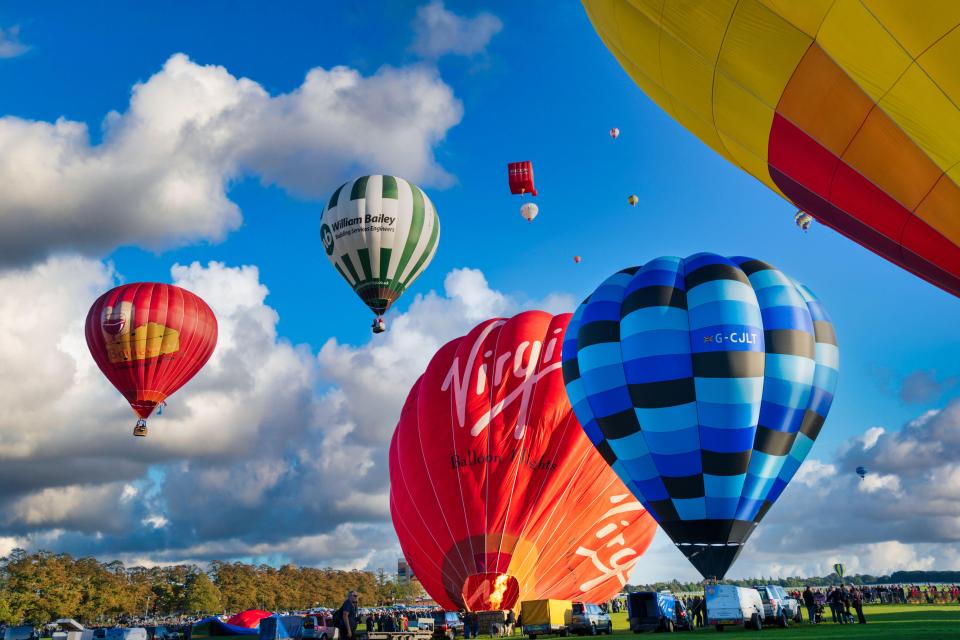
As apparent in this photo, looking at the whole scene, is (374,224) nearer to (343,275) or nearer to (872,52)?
(343,275)

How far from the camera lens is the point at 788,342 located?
17594 millimetres

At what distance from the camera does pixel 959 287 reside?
888 centimetres

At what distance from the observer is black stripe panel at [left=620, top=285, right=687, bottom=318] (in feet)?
59.8

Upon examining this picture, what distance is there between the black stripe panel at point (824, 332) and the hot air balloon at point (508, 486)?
7.18 metres

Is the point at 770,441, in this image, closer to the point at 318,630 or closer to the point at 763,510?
the point at 763,510

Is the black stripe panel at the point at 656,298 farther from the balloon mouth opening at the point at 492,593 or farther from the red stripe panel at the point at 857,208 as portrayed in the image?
the red stripe panel at the point at 857,208

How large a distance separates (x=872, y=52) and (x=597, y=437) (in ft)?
40.9

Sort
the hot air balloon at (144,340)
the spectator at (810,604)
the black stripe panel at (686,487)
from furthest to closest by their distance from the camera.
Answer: the hot air balloon at (144,340)
the spectator at (810,604)
the black stripe panel at (686,487)

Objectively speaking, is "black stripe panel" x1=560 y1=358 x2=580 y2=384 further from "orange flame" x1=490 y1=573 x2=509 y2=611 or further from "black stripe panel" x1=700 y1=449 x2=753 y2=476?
"orange flame" x1=490 y1=573 x2=509 y2=611

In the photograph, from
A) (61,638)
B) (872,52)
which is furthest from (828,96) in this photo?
(61,638)

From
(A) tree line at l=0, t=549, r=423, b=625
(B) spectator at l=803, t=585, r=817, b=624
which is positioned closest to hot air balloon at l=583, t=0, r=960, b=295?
(B) spectator at l=803, t=585, r=817, b=624

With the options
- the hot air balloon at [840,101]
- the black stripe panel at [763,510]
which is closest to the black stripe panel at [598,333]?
the black stripe panel at [763,510]

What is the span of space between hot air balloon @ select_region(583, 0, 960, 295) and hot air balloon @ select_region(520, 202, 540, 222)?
20.6m

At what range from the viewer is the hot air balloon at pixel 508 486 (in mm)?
20984
